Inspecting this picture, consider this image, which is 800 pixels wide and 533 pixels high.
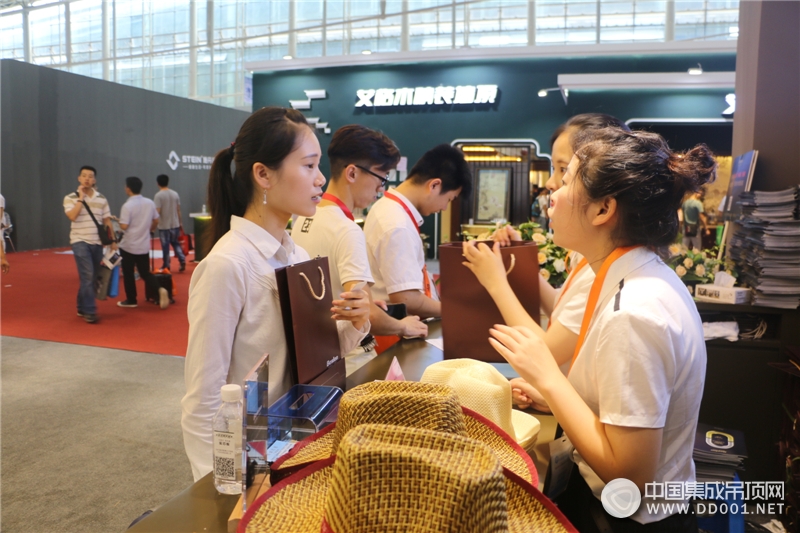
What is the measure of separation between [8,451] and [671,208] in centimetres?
398

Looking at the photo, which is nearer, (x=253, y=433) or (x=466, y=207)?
(x=253, y=433)

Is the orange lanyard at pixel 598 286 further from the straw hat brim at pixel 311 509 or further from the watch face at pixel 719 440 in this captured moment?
the watch face at pixel 719 440

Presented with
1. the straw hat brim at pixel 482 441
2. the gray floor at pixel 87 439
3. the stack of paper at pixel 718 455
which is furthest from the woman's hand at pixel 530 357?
the gray floor at pixel 87 439

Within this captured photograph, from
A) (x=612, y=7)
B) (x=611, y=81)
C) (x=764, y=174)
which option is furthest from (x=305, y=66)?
(x=764, y=174)

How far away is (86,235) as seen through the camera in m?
7.04

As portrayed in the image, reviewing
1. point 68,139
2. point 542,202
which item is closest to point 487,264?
point 542,202

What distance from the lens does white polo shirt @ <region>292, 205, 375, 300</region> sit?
2.50m

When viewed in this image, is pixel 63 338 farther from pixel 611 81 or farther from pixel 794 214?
pixel 611 81

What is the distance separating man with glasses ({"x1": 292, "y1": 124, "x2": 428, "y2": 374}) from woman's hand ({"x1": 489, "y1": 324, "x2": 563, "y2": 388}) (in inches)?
45.5

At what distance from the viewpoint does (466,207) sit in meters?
13.2

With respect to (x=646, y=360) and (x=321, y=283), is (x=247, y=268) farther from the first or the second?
(x=646, y=360)

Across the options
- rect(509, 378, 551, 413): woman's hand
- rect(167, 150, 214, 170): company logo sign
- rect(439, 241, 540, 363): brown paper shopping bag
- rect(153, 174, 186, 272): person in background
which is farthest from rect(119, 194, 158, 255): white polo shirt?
rect(167, 150, 214, 170): company logo sign

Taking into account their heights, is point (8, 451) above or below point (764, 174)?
below

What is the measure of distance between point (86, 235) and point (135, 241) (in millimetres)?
944
